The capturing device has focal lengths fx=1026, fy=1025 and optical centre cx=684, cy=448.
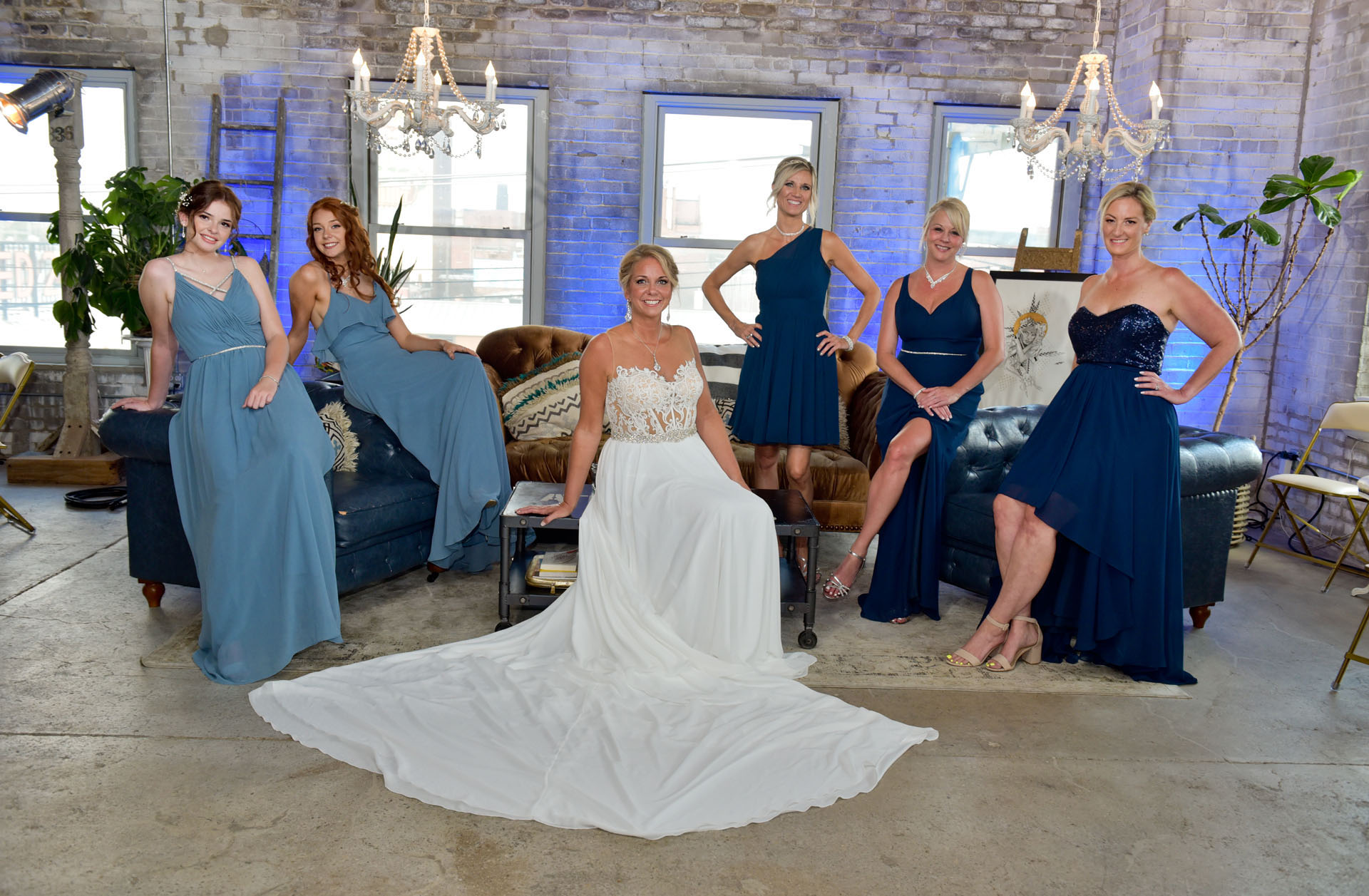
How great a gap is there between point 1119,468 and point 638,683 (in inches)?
69.9

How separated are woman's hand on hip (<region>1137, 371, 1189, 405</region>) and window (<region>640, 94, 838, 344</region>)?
372 centimetres

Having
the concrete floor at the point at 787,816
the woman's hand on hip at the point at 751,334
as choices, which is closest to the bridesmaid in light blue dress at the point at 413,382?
the woman's hand on hip at the point at 751,334

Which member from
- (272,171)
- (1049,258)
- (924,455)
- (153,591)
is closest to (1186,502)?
(924,455)

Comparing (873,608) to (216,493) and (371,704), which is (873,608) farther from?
(216,493)

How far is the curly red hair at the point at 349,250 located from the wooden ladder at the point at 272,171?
278cm

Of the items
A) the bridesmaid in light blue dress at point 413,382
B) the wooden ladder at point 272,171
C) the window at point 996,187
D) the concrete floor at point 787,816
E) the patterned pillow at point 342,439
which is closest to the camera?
the concrete floor at point 787,816

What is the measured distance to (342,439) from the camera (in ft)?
14.8

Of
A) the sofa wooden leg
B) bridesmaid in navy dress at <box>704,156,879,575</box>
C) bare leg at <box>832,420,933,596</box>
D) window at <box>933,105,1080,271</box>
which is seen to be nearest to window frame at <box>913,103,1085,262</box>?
window at <box>933,105,1080,271</box>

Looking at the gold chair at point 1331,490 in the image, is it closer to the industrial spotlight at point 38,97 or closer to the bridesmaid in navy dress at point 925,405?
the bridesmaid in navy dress at point 925,405

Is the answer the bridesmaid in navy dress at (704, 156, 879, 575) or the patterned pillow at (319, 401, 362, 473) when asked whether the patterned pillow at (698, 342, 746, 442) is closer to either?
the bridesmaid in navy dress at (704, 156, 879, 575)

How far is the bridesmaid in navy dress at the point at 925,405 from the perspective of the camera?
4070 millimetres

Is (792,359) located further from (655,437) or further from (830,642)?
(830,642)

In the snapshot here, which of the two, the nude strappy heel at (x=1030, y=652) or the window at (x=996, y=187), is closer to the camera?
the nude strappy heel at (x=1030, y=652)

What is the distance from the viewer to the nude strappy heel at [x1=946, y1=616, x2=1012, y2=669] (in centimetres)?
369
